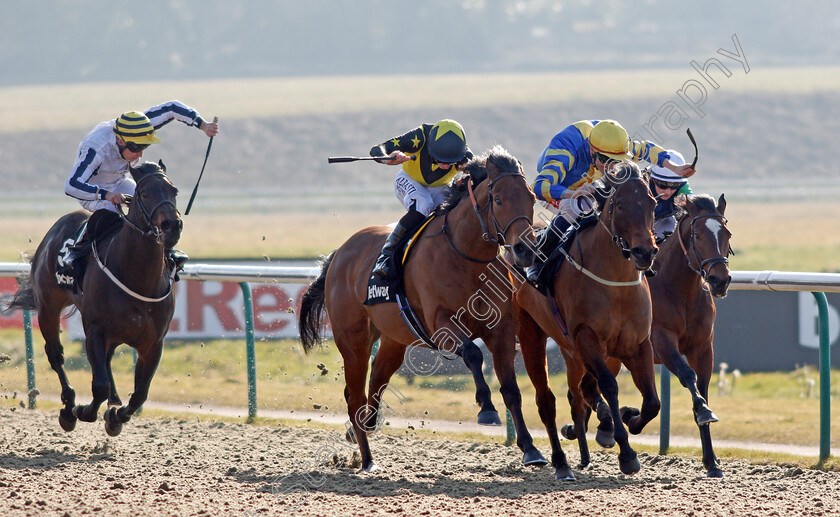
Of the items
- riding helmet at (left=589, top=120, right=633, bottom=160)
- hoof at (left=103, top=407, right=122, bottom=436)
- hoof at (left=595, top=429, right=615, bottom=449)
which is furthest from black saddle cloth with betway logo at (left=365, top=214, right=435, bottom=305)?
hoof at (left=103, top=407, right=122, bottom=436)

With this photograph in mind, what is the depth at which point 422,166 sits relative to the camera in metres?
6.08

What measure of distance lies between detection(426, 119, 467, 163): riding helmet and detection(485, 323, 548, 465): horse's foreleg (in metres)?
1.10

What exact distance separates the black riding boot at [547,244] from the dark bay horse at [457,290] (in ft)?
0.71

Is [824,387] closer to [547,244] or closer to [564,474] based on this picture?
[564,474]

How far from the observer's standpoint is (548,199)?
5.59 meters

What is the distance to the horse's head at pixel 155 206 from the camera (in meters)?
6.07

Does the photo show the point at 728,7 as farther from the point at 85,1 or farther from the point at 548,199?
→ the point at 548,199

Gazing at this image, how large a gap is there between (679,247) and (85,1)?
195 feet

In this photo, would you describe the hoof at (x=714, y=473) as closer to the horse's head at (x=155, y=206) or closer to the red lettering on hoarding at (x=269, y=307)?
the horse's head at (x=155, y=206)

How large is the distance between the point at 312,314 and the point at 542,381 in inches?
66.3

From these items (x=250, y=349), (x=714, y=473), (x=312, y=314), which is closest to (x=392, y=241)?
(x=312, y=314)

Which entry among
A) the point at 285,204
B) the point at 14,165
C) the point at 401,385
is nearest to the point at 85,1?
the point at 14,165

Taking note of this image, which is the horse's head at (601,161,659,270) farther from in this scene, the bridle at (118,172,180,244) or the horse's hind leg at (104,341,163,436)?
the horse's hind leg at (104,341,163,436)

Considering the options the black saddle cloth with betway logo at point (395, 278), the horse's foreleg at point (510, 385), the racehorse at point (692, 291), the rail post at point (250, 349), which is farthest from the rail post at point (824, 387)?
the rail post at point (250, 349)
